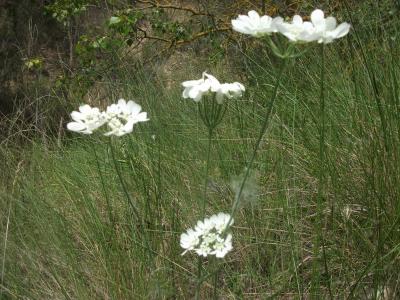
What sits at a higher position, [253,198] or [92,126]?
[92,126]

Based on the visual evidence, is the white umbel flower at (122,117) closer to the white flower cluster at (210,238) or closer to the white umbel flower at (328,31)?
the white flower cluster at (210,238)

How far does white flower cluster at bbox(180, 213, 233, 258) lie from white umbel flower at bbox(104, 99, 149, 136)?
0.84 feet

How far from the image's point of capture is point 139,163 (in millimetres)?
2299

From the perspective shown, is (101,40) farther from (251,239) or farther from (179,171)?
(251,239)

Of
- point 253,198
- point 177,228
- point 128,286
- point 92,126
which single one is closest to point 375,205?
point 253,198

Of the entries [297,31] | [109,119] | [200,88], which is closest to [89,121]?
[109,119]

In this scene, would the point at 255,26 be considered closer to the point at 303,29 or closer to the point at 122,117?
the point at 303,29

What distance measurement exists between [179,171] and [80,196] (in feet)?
1.32

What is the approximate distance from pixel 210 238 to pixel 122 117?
31cm

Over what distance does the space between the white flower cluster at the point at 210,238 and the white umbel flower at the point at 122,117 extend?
257 mm

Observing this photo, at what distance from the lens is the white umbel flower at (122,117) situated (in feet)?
4.00

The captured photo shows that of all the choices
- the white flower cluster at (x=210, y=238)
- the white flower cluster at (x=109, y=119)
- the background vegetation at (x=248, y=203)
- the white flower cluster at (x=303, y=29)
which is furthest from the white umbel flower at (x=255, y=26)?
the white flower cluster at (x=210, y=238)

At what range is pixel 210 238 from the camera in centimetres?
125

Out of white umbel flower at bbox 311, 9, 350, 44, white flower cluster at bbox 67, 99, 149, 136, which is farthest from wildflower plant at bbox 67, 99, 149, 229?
white umbel flower at bbox 311, 9, 350, 44
